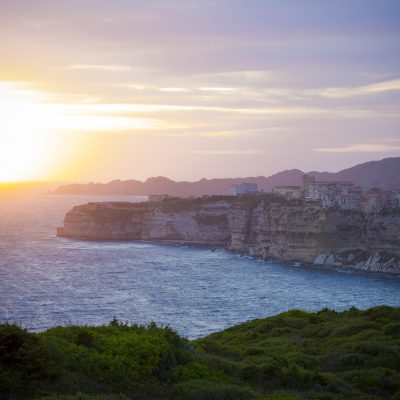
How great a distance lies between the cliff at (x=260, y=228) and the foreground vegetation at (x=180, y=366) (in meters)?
52.7

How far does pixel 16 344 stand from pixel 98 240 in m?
95.9

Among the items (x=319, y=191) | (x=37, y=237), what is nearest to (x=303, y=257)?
(x=319, y=191)

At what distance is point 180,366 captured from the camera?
1441cm

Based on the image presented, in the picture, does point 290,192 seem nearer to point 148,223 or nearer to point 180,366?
point 148,223

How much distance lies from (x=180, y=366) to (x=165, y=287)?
43.6m

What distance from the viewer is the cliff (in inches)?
2960

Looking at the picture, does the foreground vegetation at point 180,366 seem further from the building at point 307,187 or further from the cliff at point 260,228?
the building at point 307,187

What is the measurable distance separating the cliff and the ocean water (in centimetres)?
342

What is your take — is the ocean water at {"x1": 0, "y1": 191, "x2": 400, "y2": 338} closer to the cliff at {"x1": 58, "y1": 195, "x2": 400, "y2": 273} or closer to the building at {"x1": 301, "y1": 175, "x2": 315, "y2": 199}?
the cliff at {"x1": 58, "y1": 195, "x2": 400, "y2": 273}

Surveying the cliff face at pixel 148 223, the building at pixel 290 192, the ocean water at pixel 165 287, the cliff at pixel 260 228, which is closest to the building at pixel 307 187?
the building at pixel 290 192

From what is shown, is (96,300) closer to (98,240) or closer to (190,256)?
(190,256)

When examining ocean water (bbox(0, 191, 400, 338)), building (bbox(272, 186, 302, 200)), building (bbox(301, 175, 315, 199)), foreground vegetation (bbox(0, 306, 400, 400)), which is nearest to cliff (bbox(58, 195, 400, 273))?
ocean water (bbox(0, 191, 400, 338))

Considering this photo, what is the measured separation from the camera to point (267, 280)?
64438 mm

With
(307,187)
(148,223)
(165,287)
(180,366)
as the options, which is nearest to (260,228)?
(307,187)
